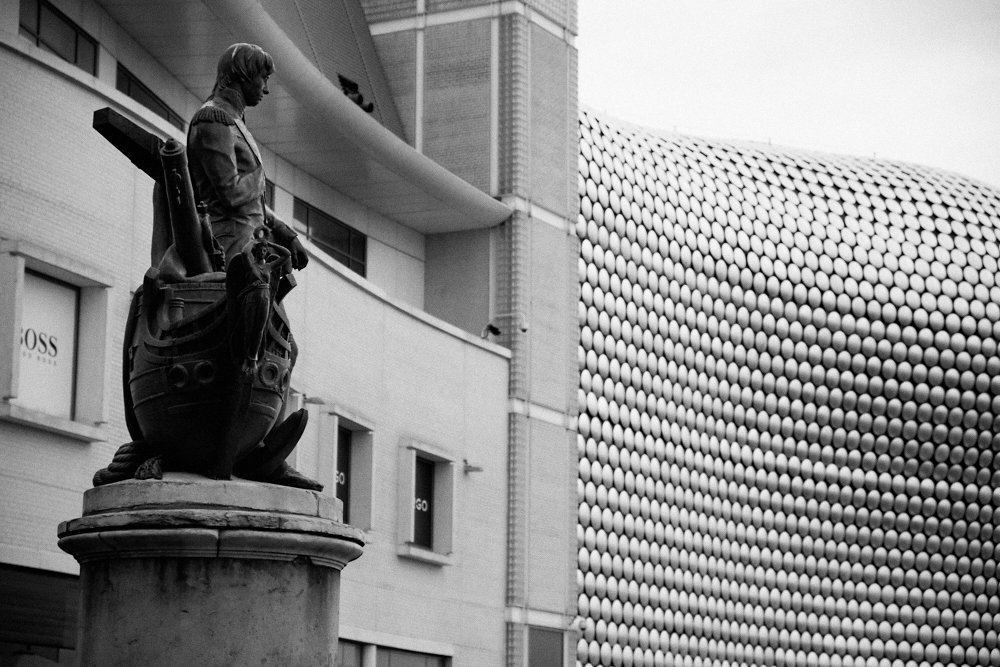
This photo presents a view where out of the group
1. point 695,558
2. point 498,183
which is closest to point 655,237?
point 695,558

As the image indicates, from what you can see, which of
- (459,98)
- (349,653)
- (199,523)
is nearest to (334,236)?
(459,98)

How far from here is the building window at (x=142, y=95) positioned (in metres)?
22.6

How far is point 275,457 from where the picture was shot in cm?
880

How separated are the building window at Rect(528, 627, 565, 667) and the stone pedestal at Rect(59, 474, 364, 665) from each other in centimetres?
2198

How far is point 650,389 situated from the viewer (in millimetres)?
46875

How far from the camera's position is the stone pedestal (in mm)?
8195

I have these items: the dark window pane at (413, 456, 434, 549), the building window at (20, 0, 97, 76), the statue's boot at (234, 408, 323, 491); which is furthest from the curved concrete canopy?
the statue's boot at (234, 408, 323, 491)

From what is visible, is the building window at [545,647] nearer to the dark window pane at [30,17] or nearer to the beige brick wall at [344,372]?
the beige brick wall at [344,372]

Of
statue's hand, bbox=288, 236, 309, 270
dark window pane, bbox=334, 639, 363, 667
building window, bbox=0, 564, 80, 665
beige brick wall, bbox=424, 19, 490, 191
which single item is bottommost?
building window, bbox=0, 564, 80, 665

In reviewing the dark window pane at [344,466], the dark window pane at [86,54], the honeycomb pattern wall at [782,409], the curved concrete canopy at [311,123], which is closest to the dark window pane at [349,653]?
the dark window pane at [344,466]

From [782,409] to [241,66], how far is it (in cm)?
4740

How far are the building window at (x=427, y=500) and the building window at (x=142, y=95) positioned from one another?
577 centimetres

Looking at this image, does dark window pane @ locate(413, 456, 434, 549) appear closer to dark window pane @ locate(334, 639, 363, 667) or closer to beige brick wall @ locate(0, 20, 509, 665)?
beige brick wall @ locate(0, 20, 509, 665)

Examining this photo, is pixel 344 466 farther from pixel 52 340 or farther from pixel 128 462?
pixel 128 462
